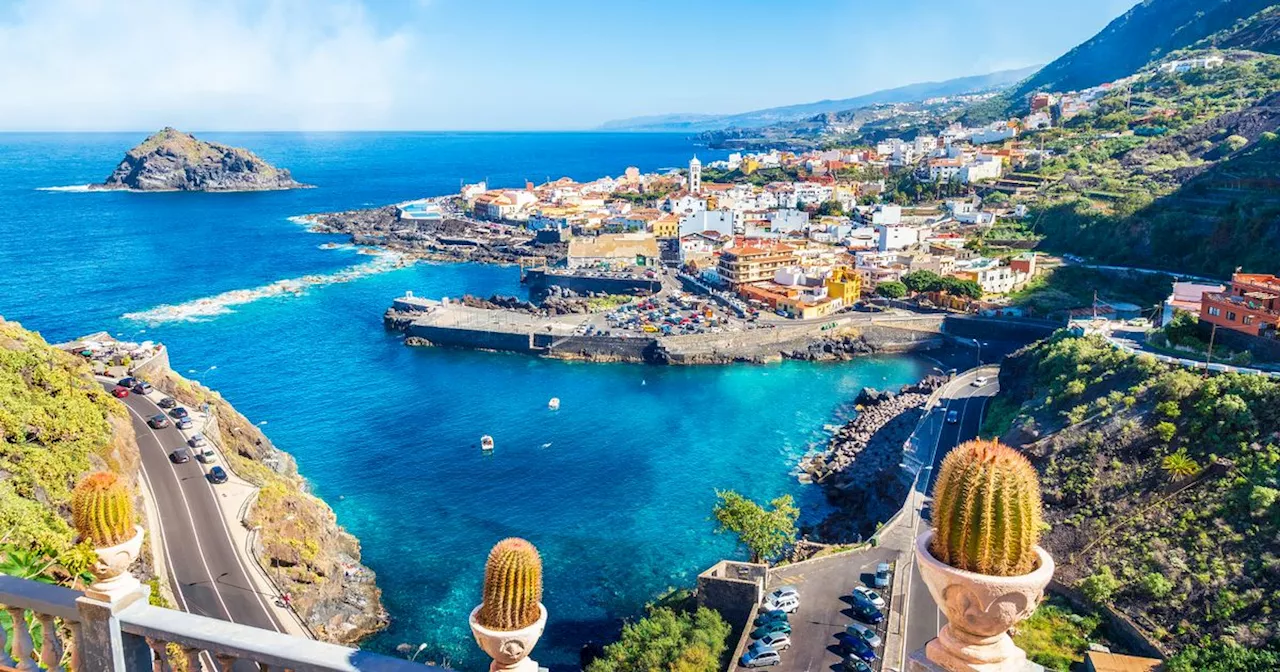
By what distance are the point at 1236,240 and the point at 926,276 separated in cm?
1395

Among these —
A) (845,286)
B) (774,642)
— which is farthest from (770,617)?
(845,286)

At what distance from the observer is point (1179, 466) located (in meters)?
17.9

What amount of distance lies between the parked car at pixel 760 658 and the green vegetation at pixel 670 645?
542 mm

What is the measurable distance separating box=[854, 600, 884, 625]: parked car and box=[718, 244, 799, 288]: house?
3148 centimetres

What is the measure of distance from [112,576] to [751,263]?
146 ft

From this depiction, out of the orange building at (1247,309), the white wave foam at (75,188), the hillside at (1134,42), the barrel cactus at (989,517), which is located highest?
the hillside at (1134,42)

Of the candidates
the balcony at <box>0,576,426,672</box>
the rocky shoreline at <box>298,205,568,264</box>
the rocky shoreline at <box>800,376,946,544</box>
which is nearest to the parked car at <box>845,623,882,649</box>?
the rocky shoreline at <box>800,376,946,544</box>

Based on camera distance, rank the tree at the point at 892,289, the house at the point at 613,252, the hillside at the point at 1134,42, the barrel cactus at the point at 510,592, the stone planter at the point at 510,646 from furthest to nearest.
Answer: the hillside at the point at 1134,42
the house at the point at 613,252
the tree at the point at 892,289
the barrel cactus at the point at 510,592
the stone planter at the point at 510,646

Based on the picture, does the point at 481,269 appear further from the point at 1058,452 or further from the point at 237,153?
the point at 237,153

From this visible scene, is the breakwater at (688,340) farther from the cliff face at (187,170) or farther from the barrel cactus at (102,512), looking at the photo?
the cliff face at (187,170)

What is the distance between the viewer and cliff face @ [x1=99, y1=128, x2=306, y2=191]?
99000 mm

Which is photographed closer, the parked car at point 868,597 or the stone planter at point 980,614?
the stone planter at point 980,614

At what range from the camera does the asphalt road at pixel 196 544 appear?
50.5 feet

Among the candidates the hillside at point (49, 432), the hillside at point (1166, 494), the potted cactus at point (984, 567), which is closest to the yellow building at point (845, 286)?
the hillside at point (1166, 494)
